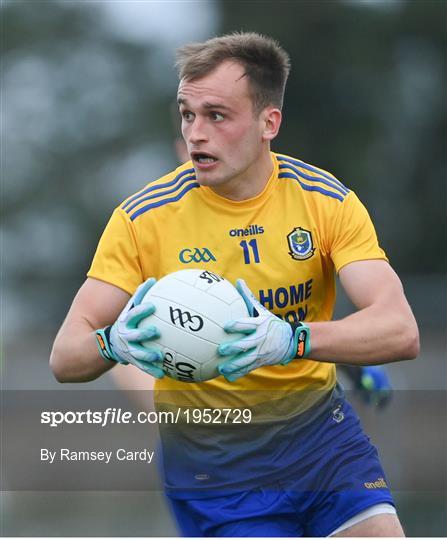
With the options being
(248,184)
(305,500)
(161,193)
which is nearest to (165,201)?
(161,193)

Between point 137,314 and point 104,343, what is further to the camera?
point 104,343

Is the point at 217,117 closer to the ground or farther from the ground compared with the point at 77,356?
farther from the ground

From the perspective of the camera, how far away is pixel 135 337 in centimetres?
391

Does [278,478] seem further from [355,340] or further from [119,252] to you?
[119,252]

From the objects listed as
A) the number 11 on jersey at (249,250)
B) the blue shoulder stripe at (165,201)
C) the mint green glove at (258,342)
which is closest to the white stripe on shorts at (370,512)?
the mint green glove at (258,342)

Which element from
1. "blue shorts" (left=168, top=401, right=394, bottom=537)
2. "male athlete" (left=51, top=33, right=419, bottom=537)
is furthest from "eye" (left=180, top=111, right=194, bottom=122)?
"blue shorts" (left=168, top=401, right=394, bottom=537)

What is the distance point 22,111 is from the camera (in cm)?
1611

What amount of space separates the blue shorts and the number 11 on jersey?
2.83 feet

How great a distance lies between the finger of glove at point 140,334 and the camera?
12.8 ft

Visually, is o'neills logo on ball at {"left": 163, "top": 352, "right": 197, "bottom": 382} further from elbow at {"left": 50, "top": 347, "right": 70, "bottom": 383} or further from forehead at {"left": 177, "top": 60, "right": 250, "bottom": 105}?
forehead at {"left": 177, "top": 60, "right": 250, "bottom": 105}

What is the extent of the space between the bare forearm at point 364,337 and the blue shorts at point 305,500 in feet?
1.93

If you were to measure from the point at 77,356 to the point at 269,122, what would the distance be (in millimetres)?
1388

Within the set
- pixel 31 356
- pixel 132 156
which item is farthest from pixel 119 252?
pixel 132 156

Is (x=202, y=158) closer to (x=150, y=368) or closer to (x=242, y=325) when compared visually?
(x=242, y=325)
